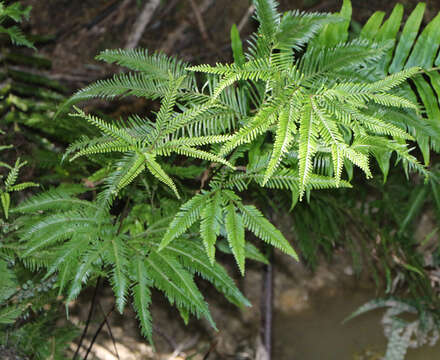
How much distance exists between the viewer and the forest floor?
9.15 ft

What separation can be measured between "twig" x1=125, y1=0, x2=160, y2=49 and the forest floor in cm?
7

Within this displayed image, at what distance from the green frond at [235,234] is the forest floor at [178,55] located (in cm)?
146

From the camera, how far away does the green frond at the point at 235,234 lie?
4.85 feet

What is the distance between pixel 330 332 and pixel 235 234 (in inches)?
70.8

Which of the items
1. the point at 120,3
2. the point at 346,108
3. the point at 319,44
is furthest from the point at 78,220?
the point at 120,3

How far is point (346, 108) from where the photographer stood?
4.24 feet

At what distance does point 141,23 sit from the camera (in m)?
3.12

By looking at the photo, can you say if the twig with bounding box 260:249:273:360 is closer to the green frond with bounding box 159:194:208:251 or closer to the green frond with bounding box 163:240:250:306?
the green frond with bounding box 163:240:250:306

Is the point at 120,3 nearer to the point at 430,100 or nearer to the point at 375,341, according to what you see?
the point at 430,100

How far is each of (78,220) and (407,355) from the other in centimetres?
228

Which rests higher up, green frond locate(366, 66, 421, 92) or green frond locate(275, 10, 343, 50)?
green frond locate(275, 10, 343, 50)

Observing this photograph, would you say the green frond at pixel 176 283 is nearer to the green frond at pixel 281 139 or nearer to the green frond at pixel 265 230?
the green frond at pixel 265 230

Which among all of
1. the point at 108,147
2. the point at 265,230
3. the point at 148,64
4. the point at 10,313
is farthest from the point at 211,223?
the point at 10,313

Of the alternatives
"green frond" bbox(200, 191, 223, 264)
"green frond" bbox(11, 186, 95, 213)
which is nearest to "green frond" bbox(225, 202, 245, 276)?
"green frond" bbox(200, 191, 223, 264)
